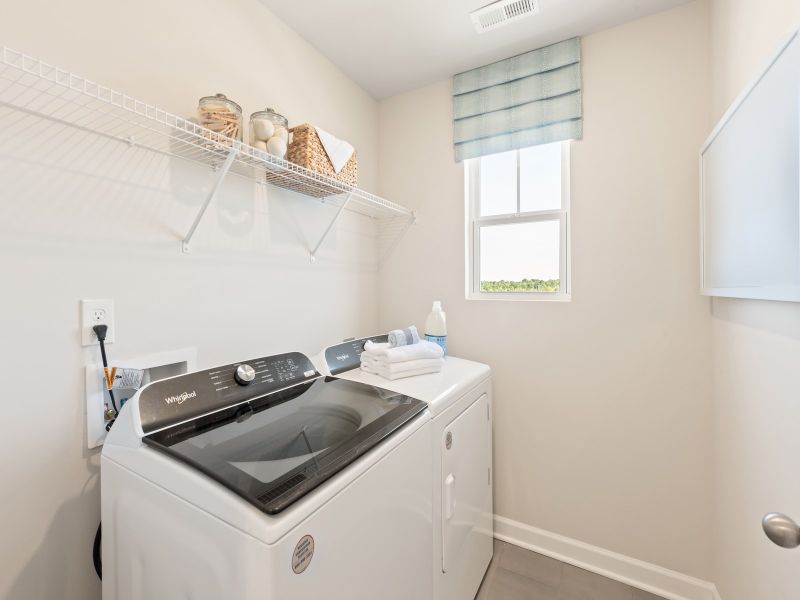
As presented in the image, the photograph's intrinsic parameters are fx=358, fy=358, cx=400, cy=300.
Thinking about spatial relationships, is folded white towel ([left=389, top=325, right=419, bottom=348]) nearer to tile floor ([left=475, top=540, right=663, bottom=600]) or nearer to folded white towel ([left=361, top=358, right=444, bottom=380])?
folded white towel ([left=361, top=358, right=444, bottom=380])

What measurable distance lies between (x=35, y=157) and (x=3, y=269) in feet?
1.07

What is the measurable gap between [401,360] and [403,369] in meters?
0.04

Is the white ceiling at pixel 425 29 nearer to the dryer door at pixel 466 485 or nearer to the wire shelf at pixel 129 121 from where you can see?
the wire shelf at pixel 129 121

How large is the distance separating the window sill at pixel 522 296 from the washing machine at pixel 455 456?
441mm

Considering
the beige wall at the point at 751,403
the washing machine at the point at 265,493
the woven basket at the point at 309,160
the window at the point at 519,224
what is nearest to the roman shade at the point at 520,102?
the window at the point at 519,224

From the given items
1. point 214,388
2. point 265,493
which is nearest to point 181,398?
point 214,388

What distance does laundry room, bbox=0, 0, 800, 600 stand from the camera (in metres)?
0.93

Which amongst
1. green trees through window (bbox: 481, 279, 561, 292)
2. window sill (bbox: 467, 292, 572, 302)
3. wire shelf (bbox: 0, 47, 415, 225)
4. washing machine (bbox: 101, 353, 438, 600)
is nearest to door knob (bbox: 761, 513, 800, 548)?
washing machine (bbox: 101, 353, 438, 600)

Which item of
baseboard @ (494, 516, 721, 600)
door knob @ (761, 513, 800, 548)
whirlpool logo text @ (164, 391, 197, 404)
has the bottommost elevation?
baseboard @ (494, 516, 721, 600)

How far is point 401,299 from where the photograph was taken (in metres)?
2.41

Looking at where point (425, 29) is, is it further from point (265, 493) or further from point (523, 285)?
point (265, 493)

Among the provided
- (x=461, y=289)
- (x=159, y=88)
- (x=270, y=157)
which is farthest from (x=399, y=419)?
(x=159, y=88)

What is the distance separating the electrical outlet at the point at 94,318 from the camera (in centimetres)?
110

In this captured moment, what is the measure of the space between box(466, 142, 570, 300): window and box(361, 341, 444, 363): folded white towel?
2.08 ft
